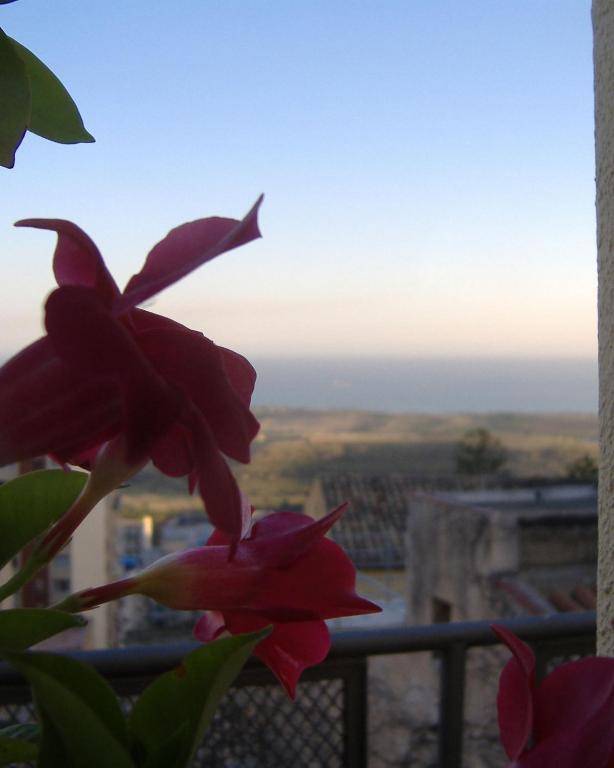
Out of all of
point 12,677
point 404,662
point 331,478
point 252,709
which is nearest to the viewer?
point 12,677

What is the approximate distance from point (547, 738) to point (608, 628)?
322mm

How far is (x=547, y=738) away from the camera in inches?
12.8

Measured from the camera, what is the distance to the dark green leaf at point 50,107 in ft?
1.37

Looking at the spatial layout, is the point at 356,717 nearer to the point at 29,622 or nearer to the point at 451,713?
the point at 451,713

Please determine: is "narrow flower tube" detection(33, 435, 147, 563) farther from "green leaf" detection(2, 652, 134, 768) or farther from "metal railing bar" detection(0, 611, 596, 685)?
"metal railing bar" detection(0, 611, 596, 685)

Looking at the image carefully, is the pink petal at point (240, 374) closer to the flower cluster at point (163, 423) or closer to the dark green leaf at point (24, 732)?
the flower cluster at point (163, 423)

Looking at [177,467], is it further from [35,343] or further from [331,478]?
[331,478]

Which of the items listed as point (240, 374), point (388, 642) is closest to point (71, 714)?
point (240, 374)

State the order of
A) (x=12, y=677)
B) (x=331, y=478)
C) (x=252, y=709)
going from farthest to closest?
(x=331, y=478) → (x=252, y=709) → (x=12, y=677)

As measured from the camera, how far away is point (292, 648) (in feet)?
1.13

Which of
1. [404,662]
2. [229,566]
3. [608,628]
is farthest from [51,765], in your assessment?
[404,662]

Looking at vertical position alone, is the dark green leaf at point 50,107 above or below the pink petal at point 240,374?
above

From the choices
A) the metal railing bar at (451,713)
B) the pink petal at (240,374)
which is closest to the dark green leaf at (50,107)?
the pink petal at (240,374)

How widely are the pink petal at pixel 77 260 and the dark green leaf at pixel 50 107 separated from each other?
16cm
